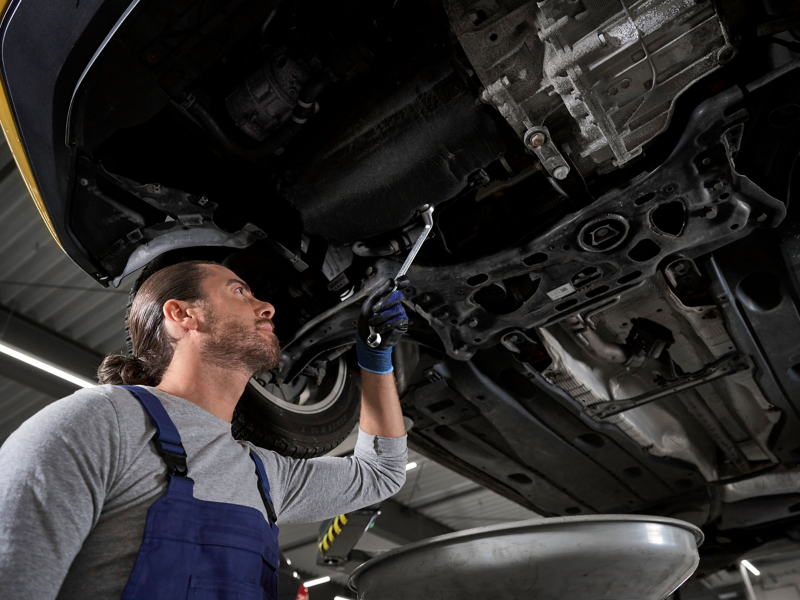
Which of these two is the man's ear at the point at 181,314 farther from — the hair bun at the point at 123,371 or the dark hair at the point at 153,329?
the hair bun at the point at 123,371

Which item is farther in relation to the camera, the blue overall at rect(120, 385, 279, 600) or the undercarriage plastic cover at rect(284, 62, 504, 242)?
the undercarriage plastic cover at rect(284, 62, 504, 242)

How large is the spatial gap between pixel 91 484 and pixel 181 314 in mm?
584

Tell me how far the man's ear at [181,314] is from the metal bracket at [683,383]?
6.05ft

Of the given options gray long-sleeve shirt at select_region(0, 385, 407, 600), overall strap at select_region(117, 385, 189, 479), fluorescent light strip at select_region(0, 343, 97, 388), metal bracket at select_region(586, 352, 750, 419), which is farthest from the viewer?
fluorescent light strip at select_region(0, 343, 97, 388)

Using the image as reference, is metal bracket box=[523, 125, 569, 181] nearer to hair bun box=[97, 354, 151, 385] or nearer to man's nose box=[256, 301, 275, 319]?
man's nose box=[256, 301, 275, 319]

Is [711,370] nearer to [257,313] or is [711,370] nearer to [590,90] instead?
[590,90]

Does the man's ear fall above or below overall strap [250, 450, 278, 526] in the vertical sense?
above

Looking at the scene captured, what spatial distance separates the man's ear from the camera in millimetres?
1503

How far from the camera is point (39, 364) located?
574 cm

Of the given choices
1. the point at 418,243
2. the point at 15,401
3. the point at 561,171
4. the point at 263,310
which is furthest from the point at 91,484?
the point at 15,401

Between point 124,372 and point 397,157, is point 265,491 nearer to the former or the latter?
point 124,372

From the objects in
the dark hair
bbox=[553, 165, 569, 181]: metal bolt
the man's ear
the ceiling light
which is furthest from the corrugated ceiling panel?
the ceiling light

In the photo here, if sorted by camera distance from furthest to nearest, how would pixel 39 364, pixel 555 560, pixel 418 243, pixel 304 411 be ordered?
pixel 39 364 < pixel 304 411 < pixel 418 243 < pixel 555 560

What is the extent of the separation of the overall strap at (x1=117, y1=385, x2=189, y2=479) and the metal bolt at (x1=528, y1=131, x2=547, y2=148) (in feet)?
3.72
